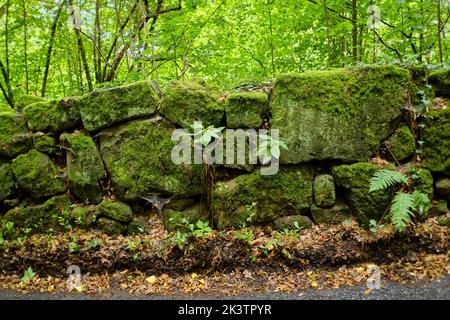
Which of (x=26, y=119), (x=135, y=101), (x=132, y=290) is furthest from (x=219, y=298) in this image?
(x=26, y=119)

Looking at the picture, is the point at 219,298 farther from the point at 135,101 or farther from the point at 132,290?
the point at 135,101

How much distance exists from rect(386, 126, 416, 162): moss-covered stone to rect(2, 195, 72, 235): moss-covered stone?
448 centimetres

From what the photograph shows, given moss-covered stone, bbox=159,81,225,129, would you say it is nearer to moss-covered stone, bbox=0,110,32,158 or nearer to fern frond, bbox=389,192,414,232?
moss-covered stone, bbox=0,110,32,158

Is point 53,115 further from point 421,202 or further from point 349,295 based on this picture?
point 421,202

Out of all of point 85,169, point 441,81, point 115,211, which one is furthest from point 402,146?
point 85,169

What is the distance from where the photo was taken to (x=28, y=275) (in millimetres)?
4027

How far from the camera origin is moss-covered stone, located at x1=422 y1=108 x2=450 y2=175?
159 inches

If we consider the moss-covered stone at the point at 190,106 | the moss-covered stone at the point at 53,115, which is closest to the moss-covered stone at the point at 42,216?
the moss-covered stone at the point at 53,115

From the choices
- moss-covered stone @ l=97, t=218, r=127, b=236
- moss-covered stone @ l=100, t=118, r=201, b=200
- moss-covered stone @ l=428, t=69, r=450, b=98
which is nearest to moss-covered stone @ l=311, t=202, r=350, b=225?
moss-covered stone @ l=100, t=118, r=201, b=200

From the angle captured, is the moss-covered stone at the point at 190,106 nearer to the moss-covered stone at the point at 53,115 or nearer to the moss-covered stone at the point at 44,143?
the moss-covered stone at the point at 53,115

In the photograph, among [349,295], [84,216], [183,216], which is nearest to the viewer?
[349,295]

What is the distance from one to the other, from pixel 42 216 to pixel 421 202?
16.2ft

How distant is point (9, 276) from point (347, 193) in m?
4.37

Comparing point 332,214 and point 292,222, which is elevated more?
point 332,214
